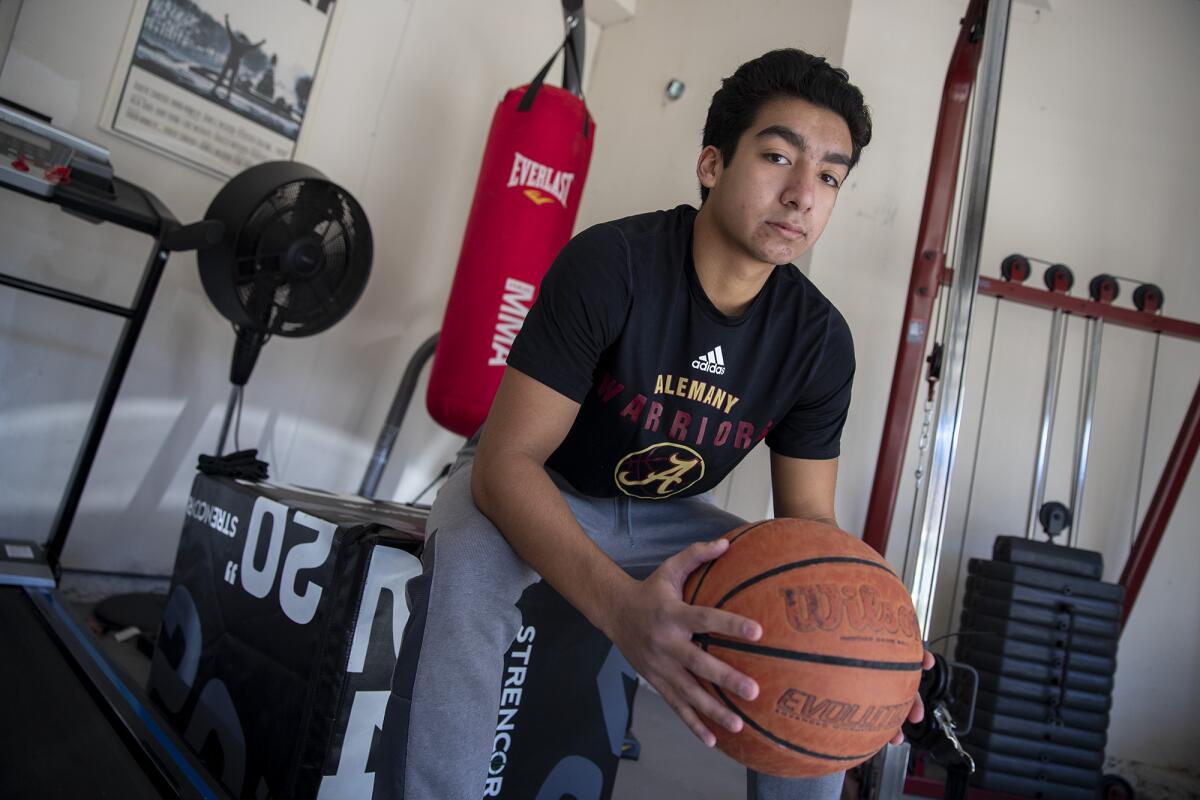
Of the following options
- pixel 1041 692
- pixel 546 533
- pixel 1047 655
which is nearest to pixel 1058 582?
pixel 1047 655

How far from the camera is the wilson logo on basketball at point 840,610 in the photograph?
2.78 feet

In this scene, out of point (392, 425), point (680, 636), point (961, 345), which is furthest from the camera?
point (392, 425)

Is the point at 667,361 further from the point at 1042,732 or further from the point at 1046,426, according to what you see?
the point at 1046,426

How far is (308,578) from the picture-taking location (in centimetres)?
130

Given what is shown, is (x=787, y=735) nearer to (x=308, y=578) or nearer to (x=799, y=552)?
(x=799, y=552)

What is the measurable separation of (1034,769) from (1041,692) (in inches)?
7.9

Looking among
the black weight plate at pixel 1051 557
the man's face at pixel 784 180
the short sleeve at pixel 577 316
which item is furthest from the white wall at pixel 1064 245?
the short sleeve at pixel 577 316

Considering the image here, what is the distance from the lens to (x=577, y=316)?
1185 mm

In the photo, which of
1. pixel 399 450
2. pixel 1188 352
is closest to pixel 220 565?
pixel 399 450

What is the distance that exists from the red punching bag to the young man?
1.08 meters

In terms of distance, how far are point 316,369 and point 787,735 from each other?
2.42 metres

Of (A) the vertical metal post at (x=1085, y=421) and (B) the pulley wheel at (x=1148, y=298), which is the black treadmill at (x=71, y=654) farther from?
(B) the pulley wheel at (x=1148, y=298)

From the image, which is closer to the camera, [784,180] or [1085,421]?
[784,180]

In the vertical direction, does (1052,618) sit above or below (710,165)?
below
